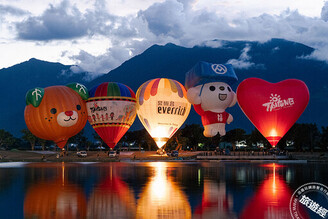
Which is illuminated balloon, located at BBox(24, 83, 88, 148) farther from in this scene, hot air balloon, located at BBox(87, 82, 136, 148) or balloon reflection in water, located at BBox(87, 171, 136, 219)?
balloon reflection in water, located at BBox(87, 171, 136, 219)

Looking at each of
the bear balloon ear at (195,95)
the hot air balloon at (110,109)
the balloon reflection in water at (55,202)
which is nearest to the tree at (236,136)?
the hot air balloon at (110,109)

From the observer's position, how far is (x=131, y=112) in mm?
61500

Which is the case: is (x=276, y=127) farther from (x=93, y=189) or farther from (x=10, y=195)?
(x=10, y=195)

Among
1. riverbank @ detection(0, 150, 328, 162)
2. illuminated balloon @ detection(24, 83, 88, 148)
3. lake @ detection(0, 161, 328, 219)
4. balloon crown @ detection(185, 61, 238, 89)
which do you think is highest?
balloon crown @ detection(185, 61, 238, 89)

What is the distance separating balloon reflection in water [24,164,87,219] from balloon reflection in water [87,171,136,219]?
0.41m

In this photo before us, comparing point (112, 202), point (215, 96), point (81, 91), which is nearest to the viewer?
point (112, 202)

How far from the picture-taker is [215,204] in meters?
16.7

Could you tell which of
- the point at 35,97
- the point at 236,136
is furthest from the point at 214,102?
the point at 236,136

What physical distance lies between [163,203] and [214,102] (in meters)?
37.2

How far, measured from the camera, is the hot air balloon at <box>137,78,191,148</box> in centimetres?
5809

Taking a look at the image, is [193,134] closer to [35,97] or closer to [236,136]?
[236,136]

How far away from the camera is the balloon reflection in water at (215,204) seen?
14.6 m

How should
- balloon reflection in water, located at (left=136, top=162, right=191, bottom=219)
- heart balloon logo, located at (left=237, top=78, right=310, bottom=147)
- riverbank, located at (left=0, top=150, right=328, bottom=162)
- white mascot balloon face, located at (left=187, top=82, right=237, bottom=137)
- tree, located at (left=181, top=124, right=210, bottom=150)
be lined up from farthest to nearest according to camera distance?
1. tree, located at (left=181, top=124, right=210, bottom=150)
2. riverbank, located at (left=0, top=150, right=328, bottom=162)
3. white mascot balloon face, located at (left=187, top=82, right=237, bottom=137)
4. heart balloon logo, located at (left=237, top=78, right=310, bottom=147)
5. balloon reflection in water, located at (left=136, top=162, right=191, bottom=219)

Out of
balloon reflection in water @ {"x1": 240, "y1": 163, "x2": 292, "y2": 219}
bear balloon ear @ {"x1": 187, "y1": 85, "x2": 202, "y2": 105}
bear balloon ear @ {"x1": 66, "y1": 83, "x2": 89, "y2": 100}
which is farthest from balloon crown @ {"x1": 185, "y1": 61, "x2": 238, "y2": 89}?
balloon reflection in water @ {"x1": 240, "y1": 163, "x2": 292, "y2": 219}
